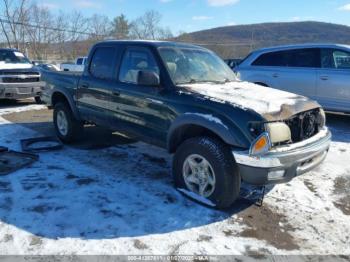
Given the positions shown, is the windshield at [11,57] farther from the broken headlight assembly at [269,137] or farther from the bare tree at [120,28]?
the bare tree at [120,28]

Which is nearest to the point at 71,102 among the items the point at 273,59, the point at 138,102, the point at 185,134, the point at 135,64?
the point at 135,64

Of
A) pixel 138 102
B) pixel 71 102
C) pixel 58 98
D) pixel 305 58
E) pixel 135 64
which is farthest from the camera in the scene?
pixel 305 58

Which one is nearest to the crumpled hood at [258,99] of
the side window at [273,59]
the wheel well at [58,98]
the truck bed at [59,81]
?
the truck bed at [59,81]

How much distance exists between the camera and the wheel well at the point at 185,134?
4.05 meters

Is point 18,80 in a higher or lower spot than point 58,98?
higher

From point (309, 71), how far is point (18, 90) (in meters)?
7.90

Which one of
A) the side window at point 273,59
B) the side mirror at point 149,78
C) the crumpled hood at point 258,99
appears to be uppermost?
the side window at point 273,59

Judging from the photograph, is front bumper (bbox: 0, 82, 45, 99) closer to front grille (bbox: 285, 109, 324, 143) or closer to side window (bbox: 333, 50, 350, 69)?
side window (bbox: 333, 50, 350, 69)

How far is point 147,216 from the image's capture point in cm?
372

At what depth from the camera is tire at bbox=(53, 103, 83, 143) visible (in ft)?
20.6

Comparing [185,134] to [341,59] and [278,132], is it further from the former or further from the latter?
[341,59]

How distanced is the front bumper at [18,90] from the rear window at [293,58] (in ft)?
20.9

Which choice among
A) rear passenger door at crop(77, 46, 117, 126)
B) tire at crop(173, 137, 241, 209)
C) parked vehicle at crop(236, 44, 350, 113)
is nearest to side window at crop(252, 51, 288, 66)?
parked vehicle at crop(236, 44, 350, 113)

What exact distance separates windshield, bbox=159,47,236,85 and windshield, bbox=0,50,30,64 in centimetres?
857
